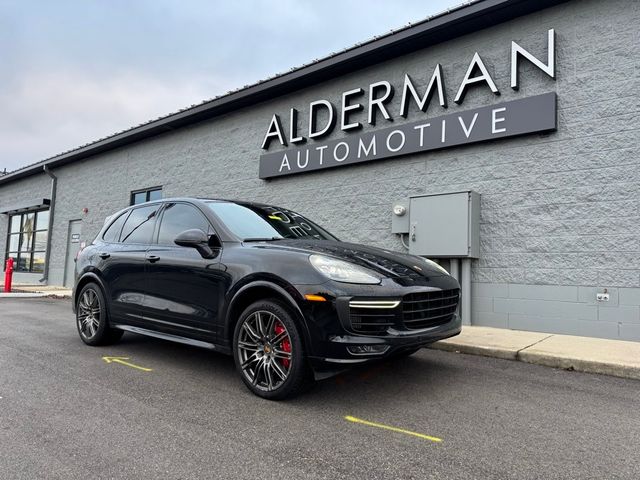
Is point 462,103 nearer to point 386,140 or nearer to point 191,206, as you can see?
point 386,140

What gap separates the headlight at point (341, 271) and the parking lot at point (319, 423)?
98 cm

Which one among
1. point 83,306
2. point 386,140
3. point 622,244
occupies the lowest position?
point 83,306

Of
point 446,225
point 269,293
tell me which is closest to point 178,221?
point 269,293

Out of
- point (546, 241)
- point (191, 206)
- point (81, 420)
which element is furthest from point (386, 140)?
point (81, 420)

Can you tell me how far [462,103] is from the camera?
7.67m

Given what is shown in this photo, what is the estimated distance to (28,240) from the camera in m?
20.0

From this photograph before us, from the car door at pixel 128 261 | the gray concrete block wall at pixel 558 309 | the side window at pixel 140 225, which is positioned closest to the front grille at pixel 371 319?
the car door at pixel 128 261

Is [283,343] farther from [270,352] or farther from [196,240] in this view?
[196,240]

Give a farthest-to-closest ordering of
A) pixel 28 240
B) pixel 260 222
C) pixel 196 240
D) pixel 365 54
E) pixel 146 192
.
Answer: pixel 28 240, pixel 146 192, pixel 365 54, pixel 260 222, pixel 196 240

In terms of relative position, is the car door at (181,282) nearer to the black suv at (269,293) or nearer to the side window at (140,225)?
the black suv at (269,293)

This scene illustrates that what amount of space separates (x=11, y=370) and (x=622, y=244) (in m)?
7.49

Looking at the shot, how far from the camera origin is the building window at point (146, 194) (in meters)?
14.1

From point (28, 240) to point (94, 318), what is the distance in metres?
17.8

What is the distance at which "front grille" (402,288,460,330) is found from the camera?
3.47 metres
